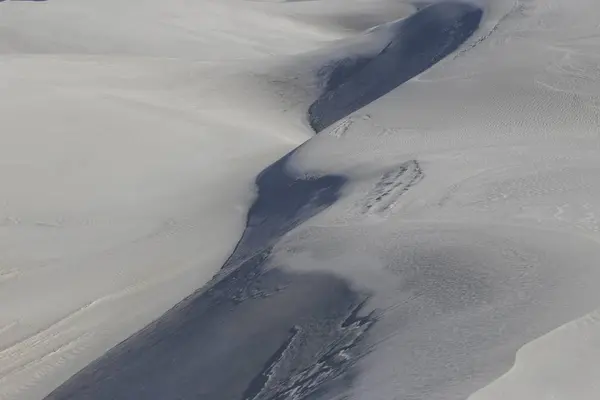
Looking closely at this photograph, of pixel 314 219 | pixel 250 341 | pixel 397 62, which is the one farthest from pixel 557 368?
pixel 397 62

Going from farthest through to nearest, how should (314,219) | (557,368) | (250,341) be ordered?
(314,219), (250,341), (557,368)

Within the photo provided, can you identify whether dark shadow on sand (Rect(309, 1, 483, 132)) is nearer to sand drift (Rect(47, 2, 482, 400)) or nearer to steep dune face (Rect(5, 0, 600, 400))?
steep dune face (Rect(5, 0, 600, 400))

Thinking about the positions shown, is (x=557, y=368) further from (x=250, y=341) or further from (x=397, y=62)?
(x=397, y=62)

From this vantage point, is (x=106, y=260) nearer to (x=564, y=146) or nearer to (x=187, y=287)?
(x=187, y=287)

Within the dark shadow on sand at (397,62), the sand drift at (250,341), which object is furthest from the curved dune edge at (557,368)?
the dark shadow on sand at (397,62)

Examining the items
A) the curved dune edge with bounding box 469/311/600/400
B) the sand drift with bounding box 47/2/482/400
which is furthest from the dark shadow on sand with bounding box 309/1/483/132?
the curved dune edge with bounding box 469/311/600/400

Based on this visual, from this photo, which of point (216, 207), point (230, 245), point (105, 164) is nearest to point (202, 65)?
point (105, 164)

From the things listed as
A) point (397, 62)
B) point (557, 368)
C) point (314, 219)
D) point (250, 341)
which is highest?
point (397, 62)

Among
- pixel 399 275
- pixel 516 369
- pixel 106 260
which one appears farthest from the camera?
pixel 106 260

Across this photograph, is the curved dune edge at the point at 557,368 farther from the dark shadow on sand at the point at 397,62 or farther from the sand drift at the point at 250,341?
the dark shadow on sand at the point at 397,62
